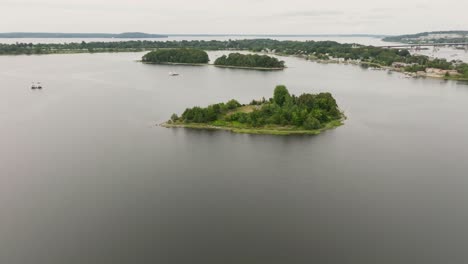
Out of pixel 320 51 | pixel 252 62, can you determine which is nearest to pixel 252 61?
pixel 252 62

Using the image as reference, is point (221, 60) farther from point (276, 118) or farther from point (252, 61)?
point (276, 118)

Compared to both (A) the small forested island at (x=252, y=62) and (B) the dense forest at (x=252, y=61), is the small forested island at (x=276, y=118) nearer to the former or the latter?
(A) the small forested island at (x=252, y=62)

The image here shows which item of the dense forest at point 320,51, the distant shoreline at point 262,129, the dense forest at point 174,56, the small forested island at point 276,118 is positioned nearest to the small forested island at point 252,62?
the dense forest at point 174,56

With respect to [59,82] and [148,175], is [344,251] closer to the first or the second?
[148,175]

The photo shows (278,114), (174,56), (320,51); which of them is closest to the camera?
(278,114)

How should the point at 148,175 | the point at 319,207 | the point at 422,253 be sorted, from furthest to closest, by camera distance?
the point at 148,175 < the point at 319,207 < the point at 422,253

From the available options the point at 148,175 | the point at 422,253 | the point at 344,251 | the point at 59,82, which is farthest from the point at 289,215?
the point at 59,82

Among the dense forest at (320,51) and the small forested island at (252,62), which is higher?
the dense forest at (320,51)
